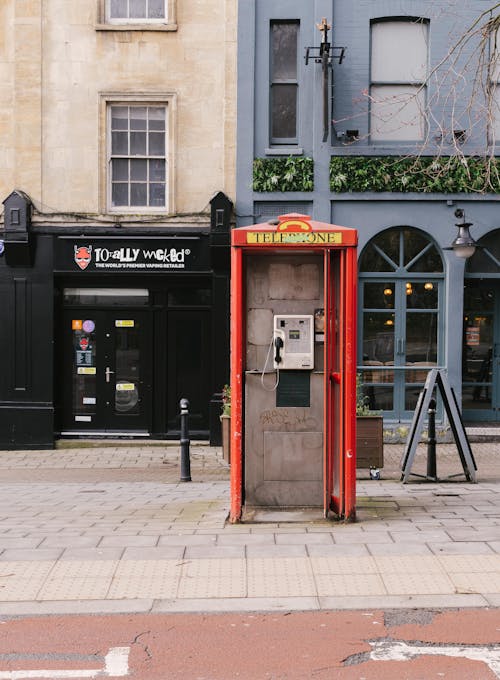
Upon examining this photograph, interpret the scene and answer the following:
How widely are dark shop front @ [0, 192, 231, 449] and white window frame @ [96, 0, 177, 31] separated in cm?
331

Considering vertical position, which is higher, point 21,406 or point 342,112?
point 342,112

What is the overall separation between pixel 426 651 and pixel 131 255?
37.3ft

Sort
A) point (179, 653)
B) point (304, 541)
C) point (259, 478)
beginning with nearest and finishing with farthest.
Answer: point (179, 653), point (304, 541), point (259, 478)

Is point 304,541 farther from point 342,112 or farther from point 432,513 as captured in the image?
point 342,112

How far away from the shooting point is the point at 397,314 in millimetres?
15383

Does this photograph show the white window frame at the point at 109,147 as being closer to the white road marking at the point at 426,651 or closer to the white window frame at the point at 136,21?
the white window frame at the point at 136,21

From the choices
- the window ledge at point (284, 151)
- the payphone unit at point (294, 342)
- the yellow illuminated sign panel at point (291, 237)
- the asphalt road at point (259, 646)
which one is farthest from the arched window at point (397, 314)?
the asphalt road at point (259, 646)

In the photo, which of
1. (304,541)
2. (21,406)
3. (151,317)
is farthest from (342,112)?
(304,541)

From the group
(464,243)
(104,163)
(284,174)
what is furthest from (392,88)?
(104,163)

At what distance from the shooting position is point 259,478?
8.38 m

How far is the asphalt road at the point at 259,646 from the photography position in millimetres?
4793

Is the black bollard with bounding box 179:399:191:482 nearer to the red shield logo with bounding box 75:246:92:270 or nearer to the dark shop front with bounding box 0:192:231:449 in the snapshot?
the dark shop front with bounding box 0:192:231:449

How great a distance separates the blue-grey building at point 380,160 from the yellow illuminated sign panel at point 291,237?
749cm

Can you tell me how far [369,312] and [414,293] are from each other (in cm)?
87
